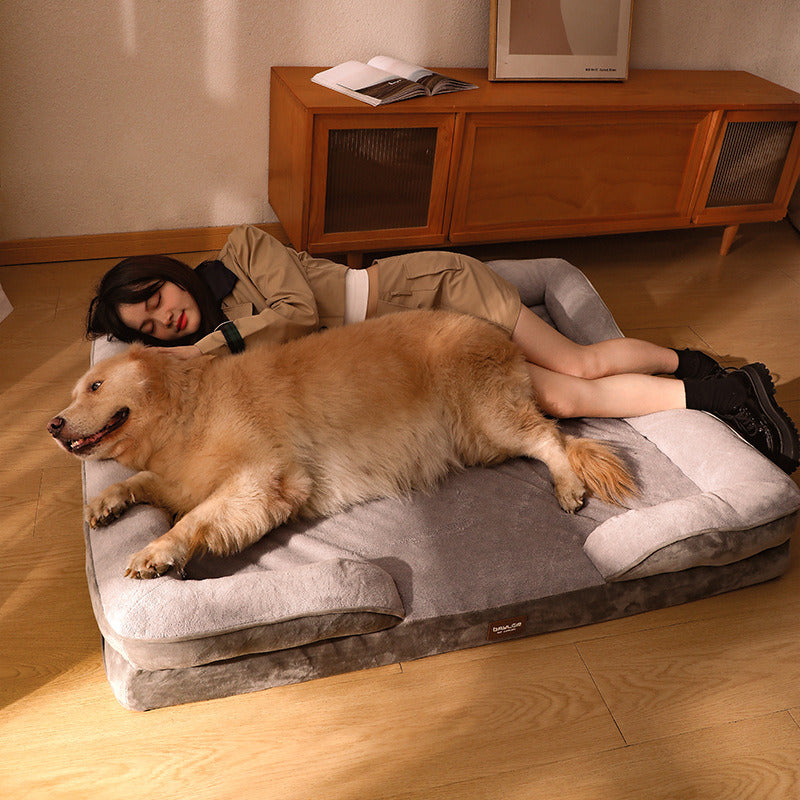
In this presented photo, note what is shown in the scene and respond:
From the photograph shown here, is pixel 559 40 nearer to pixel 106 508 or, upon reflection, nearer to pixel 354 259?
pixel 354 259

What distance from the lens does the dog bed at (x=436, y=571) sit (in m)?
1.69

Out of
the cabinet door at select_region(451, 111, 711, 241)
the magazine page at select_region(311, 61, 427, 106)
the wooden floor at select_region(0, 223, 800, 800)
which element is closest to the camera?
the wooden floor at select_region(0, 223, 800, 800)

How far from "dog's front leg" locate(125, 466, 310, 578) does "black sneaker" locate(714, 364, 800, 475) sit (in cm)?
137

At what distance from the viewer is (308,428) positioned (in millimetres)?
2074

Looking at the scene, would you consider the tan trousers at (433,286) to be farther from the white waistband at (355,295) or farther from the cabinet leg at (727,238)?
the cabinet leg at (727,238)

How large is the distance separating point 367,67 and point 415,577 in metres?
2.27

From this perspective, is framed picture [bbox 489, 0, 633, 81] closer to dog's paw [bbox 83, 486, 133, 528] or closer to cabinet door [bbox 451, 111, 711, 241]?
cabinet door [bbox 451, 111, 711, 241]

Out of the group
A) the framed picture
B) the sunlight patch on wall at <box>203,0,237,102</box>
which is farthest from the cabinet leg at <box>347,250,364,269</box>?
the framed picture

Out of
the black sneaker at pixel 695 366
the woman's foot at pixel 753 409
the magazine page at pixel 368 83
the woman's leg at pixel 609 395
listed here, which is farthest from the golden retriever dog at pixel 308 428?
the magazine page at pixel 368 83

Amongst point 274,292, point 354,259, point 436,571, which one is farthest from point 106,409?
point 354,259

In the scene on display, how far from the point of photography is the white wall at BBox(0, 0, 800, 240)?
10.2 feet

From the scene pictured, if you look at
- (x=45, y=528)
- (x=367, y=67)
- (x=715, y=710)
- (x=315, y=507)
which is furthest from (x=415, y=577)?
(x=367, y=67)

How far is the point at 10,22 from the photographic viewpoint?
9.78 feet

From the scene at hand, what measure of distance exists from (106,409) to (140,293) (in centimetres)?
48
